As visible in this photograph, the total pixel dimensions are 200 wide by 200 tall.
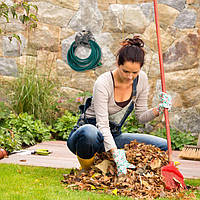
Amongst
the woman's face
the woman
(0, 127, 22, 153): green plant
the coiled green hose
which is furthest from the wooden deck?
the coiled green hose

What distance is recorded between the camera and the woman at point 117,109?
8.90 feet

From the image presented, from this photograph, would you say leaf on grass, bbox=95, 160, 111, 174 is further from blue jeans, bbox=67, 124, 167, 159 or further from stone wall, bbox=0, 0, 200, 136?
stone wall, bbox=0, 0, 200, 136

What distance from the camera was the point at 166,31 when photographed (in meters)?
5.65

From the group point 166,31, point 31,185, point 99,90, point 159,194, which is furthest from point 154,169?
point 166,31

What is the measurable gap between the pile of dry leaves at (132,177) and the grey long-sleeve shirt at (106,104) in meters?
0.20

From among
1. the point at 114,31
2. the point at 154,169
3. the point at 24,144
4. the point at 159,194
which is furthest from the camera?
the point at 114,31

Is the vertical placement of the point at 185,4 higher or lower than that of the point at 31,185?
higher

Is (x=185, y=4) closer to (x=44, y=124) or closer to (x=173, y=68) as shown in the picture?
(x=173, y=68)

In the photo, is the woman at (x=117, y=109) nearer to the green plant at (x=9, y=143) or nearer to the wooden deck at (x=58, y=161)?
the wooden deck at (x=58, y=161)

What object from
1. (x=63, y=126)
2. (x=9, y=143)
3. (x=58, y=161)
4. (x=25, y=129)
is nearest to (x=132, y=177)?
(x=58, y=161)

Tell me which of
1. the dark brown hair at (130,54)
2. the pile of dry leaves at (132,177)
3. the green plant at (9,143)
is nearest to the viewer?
the pile of dry leaves at (132,177)

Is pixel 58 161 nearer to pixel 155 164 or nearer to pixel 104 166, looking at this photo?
pixel 104 166

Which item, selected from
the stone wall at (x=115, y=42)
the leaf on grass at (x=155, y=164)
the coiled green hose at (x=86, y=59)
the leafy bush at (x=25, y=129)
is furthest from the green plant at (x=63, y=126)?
the leaf on grass at (x=155, y=164)

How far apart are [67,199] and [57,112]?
11.4ft
